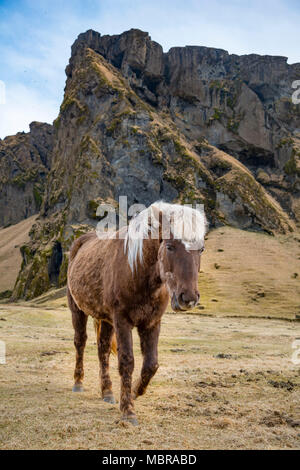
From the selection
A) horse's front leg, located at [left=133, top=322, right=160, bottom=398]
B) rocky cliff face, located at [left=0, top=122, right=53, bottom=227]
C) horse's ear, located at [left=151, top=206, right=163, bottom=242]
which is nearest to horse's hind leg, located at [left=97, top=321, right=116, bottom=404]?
horse's front leg, located at [left=133, top=322, right=160, bottom=398]

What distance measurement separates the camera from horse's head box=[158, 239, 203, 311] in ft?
17.9

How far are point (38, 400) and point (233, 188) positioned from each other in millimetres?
92146

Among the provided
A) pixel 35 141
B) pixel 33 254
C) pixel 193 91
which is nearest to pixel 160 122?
pixel 193 91

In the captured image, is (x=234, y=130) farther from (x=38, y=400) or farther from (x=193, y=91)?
(x=38, y=400)

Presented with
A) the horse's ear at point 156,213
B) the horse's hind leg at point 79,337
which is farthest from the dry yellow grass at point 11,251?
the horse's ear at point 156,213

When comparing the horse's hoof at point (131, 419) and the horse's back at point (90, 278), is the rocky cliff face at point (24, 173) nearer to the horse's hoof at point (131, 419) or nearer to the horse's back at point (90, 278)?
the horse's back at point (90, 278)

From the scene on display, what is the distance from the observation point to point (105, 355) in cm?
844

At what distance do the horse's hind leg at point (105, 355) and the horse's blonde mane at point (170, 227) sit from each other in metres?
2.50

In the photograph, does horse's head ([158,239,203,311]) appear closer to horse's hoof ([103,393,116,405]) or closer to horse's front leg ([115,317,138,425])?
horse's front leg ([115,317,138,425])

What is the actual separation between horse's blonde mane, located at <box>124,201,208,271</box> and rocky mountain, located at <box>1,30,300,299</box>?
73.5 metres

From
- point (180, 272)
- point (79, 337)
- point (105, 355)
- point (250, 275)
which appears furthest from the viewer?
point (250, 275)

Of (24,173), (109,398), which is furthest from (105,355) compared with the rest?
(24,173)

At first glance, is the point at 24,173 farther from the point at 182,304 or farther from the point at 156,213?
the point at 182,304

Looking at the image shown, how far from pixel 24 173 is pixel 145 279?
17964cm
